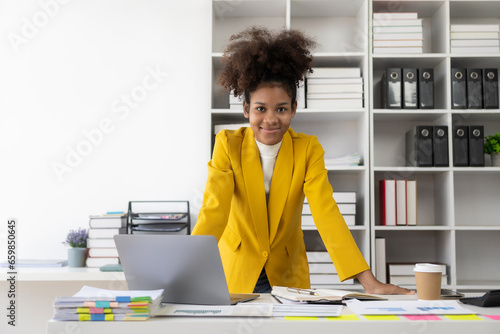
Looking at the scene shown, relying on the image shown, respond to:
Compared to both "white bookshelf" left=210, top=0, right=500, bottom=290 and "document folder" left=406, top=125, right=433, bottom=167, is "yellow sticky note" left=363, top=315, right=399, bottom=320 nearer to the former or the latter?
"white bookshelf" left=210, top=0, right=500, bottom=290

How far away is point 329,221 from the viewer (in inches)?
63.8

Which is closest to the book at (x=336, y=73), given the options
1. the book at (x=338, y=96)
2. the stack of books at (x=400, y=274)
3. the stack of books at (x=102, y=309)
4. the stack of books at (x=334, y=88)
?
the stack of books at (x=334, y=88)

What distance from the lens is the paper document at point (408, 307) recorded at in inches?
41.1

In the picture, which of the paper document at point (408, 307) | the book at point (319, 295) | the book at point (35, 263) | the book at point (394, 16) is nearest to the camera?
the paper document at point (408, 307)

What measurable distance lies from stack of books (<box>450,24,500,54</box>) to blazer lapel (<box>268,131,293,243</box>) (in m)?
1.69

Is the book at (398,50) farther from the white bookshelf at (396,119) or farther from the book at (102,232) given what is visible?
the book at (102,232)

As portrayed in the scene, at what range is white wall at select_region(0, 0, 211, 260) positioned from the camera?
3.05 m

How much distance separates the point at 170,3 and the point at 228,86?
1.58m

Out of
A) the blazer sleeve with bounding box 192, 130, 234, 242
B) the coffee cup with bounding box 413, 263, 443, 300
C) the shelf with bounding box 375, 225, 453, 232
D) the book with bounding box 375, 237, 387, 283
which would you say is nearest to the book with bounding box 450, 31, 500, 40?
the shelf with bounding box 375, 225, 453, 232

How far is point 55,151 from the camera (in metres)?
3.07

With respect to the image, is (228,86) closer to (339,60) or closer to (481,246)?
(339,60)

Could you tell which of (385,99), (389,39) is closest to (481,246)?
(385,99)

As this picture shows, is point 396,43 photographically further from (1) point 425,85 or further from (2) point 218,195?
(2) point 218,195

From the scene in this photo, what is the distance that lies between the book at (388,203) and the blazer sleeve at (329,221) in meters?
1.18
